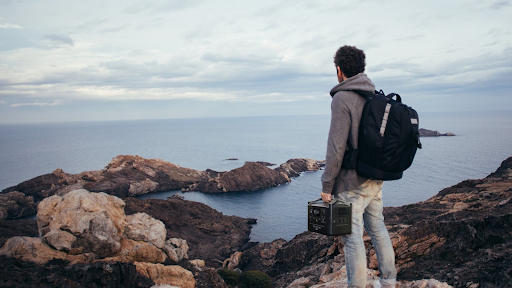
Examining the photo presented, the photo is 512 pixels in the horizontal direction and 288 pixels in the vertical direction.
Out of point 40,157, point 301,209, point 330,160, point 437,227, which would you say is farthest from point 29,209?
point 40,157

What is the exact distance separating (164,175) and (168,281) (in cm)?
7170

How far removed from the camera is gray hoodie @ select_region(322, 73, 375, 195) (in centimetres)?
439

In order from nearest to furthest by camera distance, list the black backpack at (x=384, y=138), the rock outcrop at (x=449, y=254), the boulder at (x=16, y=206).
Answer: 1. the black backpack at (x=384, y=138)
2. the rock outcrop at (x=449, y=254)
3. the boulder at (x=16, y=206)

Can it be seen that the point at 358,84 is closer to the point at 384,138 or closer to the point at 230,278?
the point at 384,138

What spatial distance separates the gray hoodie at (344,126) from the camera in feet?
14.4

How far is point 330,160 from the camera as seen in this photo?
4.43m

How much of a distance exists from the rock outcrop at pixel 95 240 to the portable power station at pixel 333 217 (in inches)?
435

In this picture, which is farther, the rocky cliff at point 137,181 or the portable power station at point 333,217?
the rocky cliff at point 137,181

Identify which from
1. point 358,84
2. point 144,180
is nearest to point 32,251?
point 358,84

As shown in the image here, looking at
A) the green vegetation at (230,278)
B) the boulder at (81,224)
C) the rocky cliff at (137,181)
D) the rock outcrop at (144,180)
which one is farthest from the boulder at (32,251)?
the rock outcrop at (144,180)

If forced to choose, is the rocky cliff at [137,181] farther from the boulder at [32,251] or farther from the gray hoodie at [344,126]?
the gray hoodie at [344,126]

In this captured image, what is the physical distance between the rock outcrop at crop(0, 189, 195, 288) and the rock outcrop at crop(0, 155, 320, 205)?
53025mm

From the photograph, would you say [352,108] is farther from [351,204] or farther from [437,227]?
[437,227]

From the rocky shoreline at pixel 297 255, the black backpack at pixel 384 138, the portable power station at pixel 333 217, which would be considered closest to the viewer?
the black backpack at pixel 384 138
